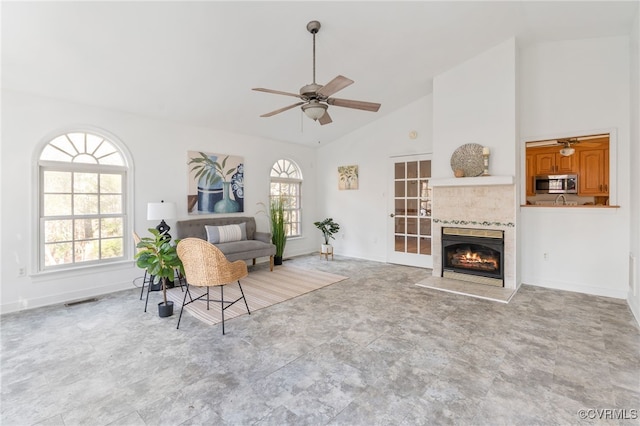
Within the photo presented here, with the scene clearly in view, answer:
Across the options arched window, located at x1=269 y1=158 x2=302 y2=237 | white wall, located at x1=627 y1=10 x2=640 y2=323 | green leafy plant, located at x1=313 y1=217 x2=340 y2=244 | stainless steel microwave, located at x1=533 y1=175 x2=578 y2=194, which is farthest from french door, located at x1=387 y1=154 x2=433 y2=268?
white wall, located at x1=627 y1=10 x2=640 y2=323

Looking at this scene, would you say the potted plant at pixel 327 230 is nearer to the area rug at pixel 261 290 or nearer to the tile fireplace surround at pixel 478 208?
the area rug at pixel 261 290

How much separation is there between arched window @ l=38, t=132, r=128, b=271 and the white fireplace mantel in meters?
4.75

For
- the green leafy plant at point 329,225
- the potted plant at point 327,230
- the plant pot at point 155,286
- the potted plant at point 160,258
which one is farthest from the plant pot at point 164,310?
the green leafy plant at point 329,225

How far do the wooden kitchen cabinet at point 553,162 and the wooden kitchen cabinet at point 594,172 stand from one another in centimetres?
13

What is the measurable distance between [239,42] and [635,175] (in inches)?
186

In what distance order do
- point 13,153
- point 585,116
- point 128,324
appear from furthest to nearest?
point 585,116 → point 13,153 → point 128,324

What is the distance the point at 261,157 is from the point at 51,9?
3.91 metres

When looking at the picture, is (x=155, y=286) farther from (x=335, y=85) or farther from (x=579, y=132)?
(x=579, y=132)

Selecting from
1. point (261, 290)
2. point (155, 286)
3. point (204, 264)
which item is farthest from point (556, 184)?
point (155, 286)

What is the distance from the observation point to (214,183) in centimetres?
547

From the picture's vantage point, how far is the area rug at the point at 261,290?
348 cm

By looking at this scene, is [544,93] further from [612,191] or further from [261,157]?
[261,157]

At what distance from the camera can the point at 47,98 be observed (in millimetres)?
3727

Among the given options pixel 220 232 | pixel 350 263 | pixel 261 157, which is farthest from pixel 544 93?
pixel 220 232
